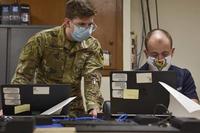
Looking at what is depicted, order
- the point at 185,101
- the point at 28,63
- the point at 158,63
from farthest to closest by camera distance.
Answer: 1. the point at 28,63
2. the point at 158,63
3. the point at 185,101

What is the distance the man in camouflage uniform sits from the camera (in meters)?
2.19

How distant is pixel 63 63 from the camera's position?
2.29m

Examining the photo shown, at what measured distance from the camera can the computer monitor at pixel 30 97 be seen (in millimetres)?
1594

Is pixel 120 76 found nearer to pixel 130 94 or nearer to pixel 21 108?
pixel 130 94

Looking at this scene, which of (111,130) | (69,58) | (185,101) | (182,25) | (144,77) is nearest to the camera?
(111,130)

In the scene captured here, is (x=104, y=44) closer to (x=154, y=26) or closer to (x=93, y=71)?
(x=154, y=26)

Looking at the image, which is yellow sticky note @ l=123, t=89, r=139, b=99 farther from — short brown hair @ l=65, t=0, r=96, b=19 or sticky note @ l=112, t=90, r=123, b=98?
short brown hair @ l=65, t=0, r=96, b=19

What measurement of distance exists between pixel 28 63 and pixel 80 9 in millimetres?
466

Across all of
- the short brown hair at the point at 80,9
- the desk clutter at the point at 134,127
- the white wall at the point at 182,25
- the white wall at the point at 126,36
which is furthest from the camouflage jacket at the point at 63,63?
the white wall at the point at 182,25

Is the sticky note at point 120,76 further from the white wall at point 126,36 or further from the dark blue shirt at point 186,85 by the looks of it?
the white wall at point 126,36

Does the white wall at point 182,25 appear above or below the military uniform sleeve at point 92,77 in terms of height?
above

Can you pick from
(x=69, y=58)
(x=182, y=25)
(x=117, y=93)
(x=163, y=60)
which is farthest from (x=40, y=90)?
(x=182, y=25)

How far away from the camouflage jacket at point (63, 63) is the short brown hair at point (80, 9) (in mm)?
165

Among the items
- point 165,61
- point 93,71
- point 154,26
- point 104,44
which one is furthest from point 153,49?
point 154,26
